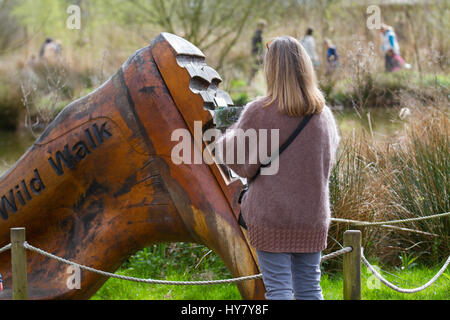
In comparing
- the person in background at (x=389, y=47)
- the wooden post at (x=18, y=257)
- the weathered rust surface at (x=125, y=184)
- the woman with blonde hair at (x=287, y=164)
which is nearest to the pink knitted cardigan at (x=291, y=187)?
the woman with blonde hair at (x=287, y=164)

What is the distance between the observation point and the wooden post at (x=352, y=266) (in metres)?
2.55

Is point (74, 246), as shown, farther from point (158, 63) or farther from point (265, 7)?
point (265, 7)

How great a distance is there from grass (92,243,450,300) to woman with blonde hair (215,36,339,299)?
4.55 ft

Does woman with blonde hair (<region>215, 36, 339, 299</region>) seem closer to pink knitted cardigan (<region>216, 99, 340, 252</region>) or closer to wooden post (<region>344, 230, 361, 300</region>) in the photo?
pink knitted cardigan (<region>216, 99, 340, 252</region>)

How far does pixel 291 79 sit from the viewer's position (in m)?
2.33

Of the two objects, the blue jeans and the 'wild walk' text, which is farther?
the 'wild walk' text

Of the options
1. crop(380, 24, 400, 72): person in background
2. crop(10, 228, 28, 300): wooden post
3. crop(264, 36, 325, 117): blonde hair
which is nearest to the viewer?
crop(264, 36, 325, 117): blonde hair

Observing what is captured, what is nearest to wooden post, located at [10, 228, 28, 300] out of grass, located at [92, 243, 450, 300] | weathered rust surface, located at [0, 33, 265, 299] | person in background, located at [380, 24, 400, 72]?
weathered rust surface, located at [0, 33, 265, 299]

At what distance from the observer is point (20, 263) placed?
2826mm

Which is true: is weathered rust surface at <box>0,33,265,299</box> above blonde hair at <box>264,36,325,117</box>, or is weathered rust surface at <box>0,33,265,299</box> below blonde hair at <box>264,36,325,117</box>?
below

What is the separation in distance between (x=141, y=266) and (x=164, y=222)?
157 centimetres

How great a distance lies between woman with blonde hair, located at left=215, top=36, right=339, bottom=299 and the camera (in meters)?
2.35

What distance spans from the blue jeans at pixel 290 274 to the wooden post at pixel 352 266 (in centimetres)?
15

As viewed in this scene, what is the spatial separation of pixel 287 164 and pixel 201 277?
2.11 meters
